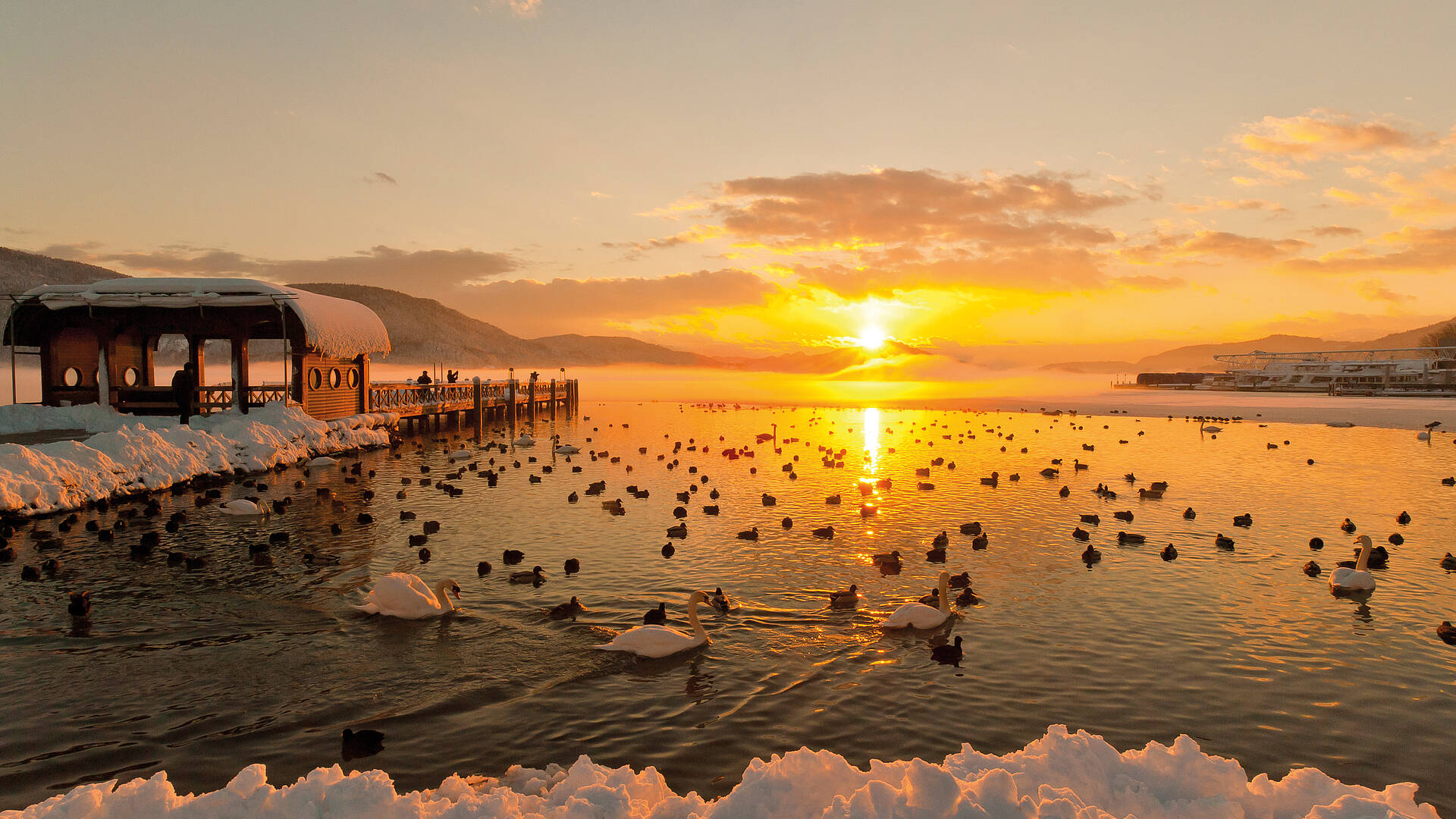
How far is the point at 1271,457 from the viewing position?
39188 mm

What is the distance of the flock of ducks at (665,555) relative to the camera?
12328mm

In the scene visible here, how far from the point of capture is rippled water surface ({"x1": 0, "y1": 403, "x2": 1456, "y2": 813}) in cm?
873

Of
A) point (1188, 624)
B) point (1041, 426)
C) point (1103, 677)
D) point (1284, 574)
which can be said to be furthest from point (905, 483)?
point (1041, 426)

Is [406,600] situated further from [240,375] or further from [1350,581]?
[240,375]

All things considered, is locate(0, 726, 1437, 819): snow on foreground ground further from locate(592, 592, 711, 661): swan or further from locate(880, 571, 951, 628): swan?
locate(880, 571, 951, 628): swan

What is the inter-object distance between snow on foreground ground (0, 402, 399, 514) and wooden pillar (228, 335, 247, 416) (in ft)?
4.95

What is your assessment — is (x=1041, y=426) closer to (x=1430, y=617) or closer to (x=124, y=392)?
(x=1430, y=617)

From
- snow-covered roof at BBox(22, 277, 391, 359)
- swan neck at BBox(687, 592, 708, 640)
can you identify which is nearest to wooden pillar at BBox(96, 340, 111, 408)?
snow-covered roof at BBox(22, 277, 391, 359)

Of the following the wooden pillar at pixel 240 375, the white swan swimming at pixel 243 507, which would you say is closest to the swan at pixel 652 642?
the white swan swimming at pixel 243 507

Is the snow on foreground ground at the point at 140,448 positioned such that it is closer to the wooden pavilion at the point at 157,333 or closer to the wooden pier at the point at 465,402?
the wooden pavilion at the point at 157,333

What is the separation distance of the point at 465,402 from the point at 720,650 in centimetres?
5424

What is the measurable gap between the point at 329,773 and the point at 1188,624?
13385 mm

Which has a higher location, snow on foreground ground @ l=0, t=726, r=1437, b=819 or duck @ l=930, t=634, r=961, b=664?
snow on foreground ground @ l=0, t=726, r=1437, b=819

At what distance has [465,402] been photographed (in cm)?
6150
